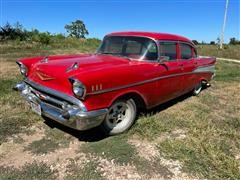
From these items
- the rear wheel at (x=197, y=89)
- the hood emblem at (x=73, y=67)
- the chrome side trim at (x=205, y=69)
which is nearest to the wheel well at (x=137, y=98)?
the hood emblem at (x=73, y=67)

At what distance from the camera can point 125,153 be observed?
4027 millimetres

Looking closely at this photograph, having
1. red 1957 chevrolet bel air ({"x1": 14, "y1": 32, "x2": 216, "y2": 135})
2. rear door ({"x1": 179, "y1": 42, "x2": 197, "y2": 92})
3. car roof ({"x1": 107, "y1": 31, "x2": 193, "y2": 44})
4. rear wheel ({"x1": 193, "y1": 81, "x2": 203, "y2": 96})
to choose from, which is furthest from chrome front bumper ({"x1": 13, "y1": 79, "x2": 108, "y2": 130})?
rear wheel ({"x1": 193, "y1": 81, "x2": 203, "y2": 96})

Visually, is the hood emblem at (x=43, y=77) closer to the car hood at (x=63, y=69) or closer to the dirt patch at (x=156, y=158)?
the car hood at (x=63, y=69)

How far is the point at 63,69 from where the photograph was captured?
416cm

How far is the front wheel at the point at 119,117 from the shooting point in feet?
14.3

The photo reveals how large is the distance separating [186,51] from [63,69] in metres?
3.18

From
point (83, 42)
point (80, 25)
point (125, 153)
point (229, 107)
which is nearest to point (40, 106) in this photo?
point (125, 153)

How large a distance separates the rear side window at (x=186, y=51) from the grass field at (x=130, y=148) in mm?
1183

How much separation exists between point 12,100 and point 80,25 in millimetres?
79916

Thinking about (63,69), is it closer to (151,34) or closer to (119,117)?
(119,117)

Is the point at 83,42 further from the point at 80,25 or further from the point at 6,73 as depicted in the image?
the point at 80,25

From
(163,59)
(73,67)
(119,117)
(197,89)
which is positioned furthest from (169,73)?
(197,89)

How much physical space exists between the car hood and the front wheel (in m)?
0.62

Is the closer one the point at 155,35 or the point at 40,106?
the point at 40,106
